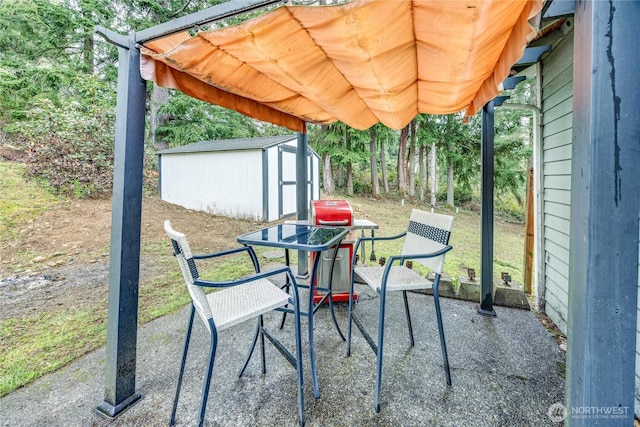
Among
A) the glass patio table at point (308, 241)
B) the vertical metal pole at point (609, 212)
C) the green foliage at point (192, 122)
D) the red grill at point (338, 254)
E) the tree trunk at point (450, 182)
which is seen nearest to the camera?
the vertical metal pole at point (609, 212)

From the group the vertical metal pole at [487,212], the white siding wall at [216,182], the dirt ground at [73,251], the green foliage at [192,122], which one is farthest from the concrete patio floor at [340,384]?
the green foliage at [192,122]

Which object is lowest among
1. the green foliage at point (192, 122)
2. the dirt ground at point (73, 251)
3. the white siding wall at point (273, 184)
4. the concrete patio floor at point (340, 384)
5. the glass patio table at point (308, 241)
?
→ the concrete patio floor at point (340, 384)

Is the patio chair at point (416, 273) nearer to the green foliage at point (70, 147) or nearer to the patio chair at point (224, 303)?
the patio chair at point (224, 303)

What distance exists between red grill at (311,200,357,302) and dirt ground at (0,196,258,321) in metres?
2.62

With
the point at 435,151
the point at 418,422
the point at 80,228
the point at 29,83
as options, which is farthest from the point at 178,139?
the point at 418,422

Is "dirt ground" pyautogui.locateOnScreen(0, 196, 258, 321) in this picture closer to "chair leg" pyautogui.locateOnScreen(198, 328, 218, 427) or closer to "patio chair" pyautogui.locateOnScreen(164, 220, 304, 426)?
"patio chair" pyautogui.locateOnScreen(164, 220, 304, 426)

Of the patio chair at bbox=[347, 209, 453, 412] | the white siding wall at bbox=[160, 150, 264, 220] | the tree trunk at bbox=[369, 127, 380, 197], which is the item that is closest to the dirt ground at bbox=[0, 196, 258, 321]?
the white siding wall at bbox=[160, 150, 264, 220]

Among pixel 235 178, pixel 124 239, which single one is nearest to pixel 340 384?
pixel 124 239

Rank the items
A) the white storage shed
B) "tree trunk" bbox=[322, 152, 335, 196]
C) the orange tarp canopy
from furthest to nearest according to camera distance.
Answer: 1. "tree trunk" bbox=[322, 152, 335, 196]
2. the white storage shed
3. the orange tarp canopy

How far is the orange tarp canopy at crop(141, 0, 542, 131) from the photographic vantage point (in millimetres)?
1212

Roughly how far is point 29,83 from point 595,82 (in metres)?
12.2

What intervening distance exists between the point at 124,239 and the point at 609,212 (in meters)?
2.22

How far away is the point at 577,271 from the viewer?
40.0 inches

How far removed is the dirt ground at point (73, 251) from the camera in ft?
10.9
